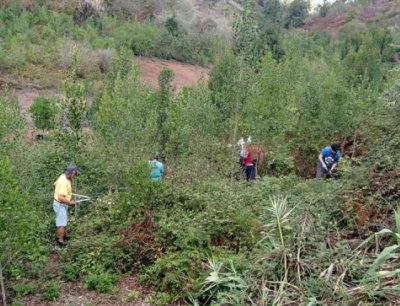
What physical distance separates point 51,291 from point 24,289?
0.47 m

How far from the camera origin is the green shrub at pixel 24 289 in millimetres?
7793

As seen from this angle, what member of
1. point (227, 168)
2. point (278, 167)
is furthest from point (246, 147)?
point (278, 167)

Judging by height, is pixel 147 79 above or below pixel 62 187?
below

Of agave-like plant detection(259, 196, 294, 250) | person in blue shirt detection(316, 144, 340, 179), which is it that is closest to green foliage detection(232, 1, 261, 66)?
person in blue shirt detection(316, 144, 340, 179)

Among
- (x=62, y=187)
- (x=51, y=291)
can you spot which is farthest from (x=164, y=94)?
(x=51, y=291)

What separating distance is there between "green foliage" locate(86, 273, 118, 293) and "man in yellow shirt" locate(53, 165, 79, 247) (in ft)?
4.99

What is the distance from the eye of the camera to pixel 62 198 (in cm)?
897

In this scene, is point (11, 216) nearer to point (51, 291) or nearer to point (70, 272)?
point (51, 291)

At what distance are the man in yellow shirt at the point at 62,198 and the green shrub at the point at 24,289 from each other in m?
1.47

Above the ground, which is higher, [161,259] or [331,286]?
[331,286]

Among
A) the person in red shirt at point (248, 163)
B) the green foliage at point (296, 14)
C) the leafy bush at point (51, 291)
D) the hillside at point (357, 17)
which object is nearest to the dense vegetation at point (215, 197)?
the leafy bush at point (51, 291)

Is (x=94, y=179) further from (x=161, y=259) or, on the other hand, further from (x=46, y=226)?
(x=161, y=259)

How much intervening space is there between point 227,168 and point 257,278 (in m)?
6.89

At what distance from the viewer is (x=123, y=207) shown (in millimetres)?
9758
